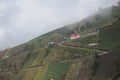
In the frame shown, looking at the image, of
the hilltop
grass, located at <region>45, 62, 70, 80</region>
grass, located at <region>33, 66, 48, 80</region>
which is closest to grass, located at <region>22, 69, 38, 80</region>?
the hilltop

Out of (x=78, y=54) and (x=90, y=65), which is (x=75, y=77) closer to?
(x=90, y=65)

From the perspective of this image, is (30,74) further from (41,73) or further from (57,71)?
(57,71)

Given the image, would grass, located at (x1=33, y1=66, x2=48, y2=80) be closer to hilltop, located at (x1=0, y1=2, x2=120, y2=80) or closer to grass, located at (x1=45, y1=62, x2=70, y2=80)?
hilltop, located at (x1=0, y1=2, x2=120, y2=80)

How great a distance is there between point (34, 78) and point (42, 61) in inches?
792

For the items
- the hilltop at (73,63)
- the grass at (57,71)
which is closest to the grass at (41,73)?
Result: the hilltop at (73,63)

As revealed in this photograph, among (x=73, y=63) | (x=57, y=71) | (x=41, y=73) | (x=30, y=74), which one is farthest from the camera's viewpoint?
(x=30, y=74)

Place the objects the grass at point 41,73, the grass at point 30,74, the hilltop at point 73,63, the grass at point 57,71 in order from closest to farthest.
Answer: the hilltop at point 73,63, the grass at point 57,71, the grass at point 41,73, the grass at point 30,74

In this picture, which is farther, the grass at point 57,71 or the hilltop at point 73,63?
the grass at point 57,71

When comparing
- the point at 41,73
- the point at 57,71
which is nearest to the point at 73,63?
the point at 57,71

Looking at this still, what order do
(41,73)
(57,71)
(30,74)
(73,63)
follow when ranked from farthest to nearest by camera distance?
(30,74)
(41,73)
(57,71)
(73,63)

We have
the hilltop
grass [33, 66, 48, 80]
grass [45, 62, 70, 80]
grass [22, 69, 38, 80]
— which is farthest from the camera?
grass [22, 69, 38, 80]

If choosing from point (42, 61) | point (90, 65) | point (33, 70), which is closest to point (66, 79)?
point (90, 65)

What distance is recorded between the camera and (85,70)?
9156 centimetres

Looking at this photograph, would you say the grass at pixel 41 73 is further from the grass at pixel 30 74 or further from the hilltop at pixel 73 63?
the grass at pixel 30 74
